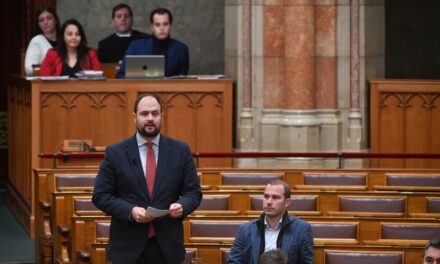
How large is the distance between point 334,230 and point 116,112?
4230 millimetres

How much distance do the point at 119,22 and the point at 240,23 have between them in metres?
Result: 1.49

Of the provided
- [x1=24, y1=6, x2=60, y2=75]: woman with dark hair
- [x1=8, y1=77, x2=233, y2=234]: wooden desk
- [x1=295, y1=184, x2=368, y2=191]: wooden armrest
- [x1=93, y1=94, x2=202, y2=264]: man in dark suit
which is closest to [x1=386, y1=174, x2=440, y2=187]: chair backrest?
[x1=295, y1=184, x2=368, y2=191]: wooden armrest

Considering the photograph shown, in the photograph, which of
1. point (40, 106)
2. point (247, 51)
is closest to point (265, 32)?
point (247, 51)

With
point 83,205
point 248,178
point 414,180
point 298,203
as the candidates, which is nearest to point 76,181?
point 83,205

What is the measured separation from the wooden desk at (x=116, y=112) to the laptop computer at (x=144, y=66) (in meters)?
0.07

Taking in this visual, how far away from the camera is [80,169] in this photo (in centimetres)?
1260

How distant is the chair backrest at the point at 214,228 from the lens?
10383 mm

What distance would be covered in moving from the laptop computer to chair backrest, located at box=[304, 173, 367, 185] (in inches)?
85.8

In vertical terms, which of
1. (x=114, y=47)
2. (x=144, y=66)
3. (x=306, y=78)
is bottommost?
(x=306, y=78)

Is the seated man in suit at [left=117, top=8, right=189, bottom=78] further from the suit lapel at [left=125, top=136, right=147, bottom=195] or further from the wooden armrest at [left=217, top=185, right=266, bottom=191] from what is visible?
the suit lapel at [left=125, top=136, right=147, bottom=195]

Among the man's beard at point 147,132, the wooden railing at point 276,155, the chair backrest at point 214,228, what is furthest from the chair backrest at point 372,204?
the man's beard at point 147,132

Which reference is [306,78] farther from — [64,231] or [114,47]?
[64,231]

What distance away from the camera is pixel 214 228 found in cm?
1041

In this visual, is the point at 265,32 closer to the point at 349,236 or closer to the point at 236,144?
the point at 236,144
